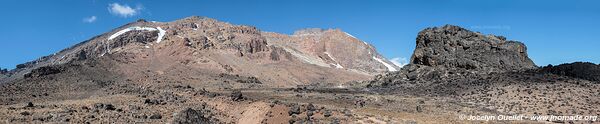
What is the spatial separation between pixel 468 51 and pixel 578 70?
1299 centimetres

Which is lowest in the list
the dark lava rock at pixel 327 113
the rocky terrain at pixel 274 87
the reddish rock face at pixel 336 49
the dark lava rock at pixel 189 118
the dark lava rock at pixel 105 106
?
the dark lava rock at pixel 189 118

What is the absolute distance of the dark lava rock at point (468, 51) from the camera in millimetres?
55375

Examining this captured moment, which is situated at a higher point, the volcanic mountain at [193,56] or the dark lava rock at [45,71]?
the volcanic mountain at [193,56]

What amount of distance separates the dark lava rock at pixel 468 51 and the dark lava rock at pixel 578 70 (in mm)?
6012

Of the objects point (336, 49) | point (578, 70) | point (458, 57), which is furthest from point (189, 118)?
point (336, 49)

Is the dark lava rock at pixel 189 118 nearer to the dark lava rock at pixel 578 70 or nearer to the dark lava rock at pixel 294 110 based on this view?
the dark lava rock at pixel 294 110

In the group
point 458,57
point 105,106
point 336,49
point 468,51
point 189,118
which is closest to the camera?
point 189,118

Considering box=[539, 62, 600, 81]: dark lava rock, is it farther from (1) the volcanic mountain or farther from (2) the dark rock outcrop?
(1) the volcanic mountain

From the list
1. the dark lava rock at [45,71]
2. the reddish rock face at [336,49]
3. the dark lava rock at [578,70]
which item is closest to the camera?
the dark lava rock at [578,70]

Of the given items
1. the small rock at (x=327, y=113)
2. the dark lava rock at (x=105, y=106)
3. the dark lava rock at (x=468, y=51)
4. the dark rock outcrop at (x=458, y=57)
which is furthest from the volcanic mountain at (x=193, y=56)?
the small rock at (x=327, y=113)

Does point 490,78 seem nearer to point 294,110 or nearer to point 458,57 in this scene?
point 458,57

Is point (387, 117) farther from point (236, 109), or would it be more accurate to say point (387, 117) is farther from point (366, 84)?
point (366, 84)

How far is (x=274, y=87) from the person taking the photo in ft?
212

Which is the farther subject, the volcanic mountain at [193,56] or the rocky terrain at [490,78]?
the volcanic mountain at [193,56]
